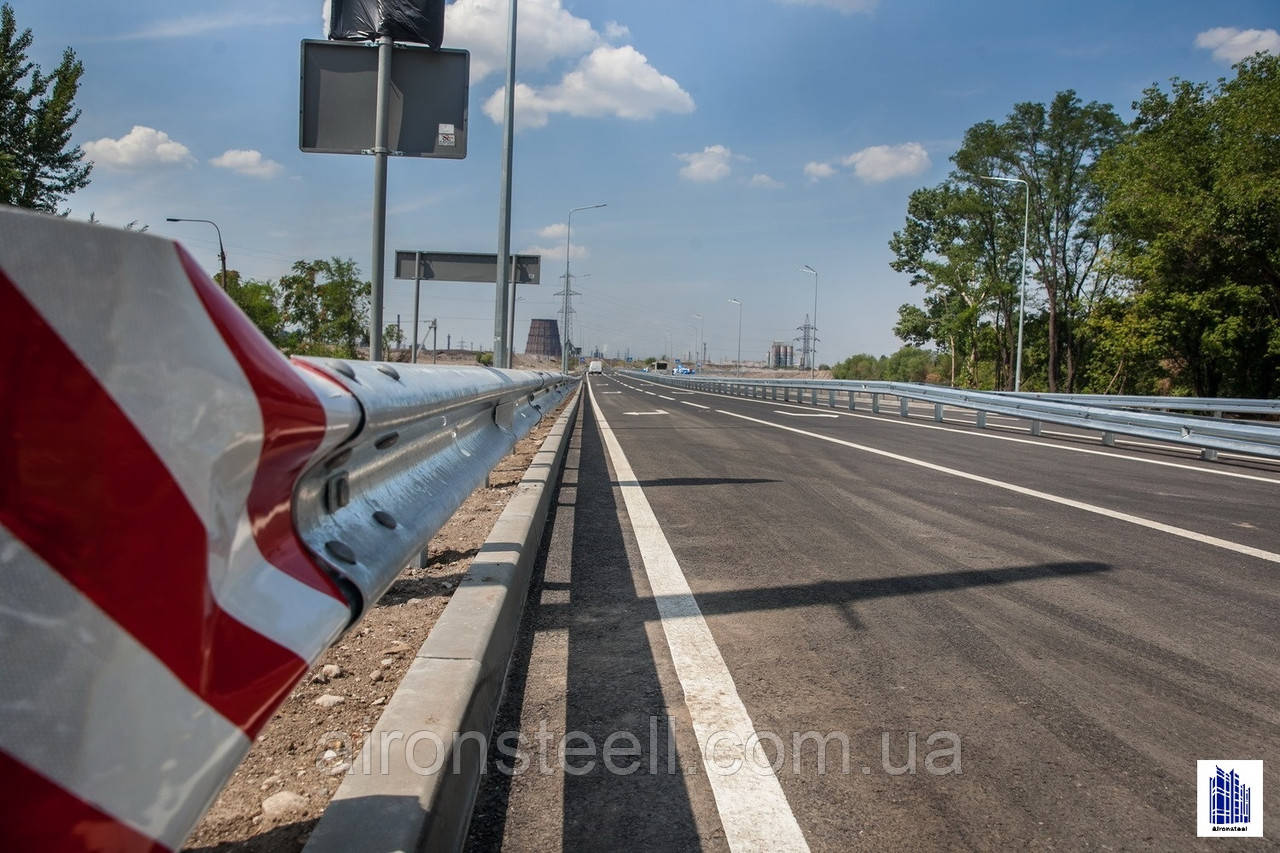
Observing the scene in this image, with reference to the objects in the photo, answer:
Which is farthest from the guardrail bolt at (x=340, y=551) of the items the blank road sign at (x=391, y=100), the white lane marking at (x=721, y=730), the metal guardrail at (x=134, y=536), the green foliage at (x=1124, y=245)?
the green foliage at (x=1124, y=245)

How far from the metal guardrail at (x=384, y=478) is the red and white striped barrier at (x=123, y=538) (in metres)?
0.41

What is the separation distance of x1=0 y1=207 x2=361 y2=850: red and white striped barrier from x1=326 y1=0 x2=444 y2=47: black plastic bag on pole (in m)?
6.10

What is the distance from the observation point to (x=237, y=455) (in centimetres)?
118

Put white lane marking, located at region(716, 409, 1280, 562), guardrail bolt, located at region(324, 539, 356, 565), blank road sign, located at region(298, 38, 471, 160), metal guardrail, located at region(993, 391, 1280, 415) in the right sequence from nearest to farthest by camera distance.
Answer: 1. guardrail bolt, located at region(324, 539, 356, 565)
2. white lane marking, located at region(716, 409, 1280, 562)
3. blank road sign, located at region(298, 38, 471, 160)
4. metal guardrail, located at region(993, 391, 1280, 415)

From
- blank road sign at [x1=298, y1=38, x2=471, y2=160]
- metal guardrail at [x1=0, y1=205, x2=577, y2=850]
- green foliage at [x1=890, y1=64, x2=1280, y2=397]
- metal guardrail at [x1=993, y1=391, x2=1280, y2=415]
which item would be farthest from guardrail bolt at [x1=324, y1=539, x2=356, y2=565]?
green foliage at [x1=890, y1=64, x2=1280, y2=397]

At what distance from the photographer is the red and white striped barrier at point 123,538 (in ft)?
2.93

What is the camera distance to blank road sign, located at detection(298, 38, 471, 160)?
6.68 meters

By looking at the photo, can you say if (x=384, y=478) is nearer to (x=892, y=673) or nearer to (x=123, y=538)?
(x=123, y=538)

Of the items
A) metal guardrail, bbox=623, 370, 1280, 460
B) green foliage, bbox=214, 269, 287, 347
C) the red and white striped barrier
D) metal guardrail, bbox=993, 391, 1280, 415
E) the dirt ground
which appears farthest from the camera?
green foliage, bbox=214, 269, 287, 347

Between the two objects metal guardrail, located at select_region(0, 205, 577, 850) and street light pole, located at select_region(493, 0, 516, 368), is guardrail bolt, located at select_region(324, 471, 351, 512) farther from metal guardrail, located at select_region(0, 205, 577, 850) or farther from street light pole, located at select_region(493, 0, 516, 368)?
street light pole, located at select_region(493, 0, 516, 368)

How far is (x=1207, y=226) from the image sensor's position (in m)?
30.5

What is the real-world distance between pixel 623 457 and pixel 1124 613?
7.65 meters

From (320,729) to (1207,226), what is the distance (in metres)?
35.7

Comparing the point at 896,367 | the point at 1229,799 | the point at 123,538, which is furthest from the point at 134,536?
the point at 896,367
